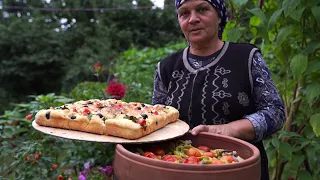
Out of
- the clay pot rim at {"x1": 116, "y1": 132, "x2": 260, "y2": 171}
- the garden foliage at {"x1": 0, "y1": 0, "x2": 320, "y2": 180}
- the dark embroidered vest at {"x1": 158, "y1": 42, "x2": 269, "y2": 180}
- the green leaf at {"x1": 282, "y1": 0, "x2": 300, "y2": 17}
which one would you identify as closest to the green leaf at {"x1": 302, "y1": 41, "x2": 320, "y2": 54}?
the garden foliage at {"x1": 0, "y1": 0, "x2": 320, "y2": 180}

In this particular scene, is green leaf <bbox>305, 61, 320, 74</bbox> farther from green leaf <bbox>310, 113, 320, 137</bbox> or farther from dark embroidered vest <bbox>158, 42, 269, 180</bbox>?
dark embroidered vest <bbox>158, 42, 269, 180</bbox>

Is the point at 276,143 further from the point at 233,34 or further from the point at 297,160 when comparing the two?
the point at 233,34

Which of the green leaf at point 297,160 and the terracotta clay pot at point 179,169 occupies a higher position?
the terracotta clay pot at point 179,169

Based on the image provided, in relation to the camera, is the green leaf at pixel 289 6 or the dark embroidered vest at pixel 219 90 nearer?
the dark embroidered vest at pixel 219 90

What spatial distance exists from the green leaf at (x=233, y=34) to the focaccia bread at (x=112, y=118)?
2.21 feet

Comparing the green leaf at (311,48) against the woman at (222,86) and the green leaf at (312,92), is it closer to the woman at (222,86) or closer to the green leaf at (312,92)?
the green leaf at (312,92)

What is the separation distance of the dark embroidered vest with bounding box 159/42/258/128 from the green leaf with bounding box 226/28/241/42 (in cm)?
39

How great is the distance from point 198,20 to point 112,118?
0.50 meters

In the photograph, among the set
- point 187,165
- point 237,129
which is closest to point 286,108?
point 237,129

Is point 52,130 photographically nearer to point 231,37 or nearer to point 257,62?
point 257,62

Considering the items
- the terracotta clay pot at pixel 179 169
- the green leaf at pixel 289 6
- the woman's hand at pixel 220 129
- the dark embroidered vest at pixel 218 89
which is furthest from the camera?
the green leaf at pixel 289 6

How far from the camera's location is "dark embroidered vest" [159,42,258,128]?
4.74 ft

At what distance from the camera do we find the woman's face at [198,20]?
1450 mm

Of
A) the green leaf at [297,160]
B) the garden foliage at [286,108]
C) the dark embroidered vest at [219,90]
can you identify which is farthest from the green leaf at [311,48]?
the green leaf at [297,160]
